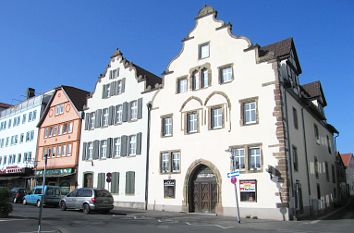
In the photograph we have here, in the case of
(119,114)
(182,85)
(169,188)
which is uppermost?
(182,85)

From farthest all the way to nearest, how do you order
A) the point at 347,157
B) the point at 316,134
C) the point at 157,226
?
the point at 347,157 → the point at 316,134 → the point at 157,226

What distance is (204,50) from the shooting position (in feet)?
91.1

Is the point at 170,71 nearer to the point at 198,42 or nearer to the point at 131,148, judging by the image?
the point at 198,42

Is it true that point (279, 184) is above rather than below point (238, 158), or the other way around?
below

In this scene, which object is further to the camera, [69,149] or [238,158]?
[69,149]

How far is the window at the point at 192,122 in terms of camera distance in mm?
26875

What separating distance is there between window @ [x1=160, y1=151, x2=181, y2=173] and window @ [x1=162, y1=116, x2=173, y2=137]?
1.69 meters

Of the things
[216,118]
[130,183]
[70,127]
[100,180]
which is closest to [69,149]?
[70,127]

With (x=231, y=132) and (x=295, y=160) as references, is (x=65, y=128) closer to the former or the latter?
(x=231, y=132)

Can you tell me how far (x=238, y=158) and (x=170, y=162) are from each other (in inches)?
245

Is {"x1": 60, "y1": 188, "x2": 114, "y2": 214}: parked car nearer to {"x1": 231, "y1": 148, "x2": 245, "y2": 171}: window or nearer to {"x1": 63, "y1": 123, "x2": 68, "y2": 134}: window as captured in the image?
{"x1": 231, "y1": 148, "x2": 245, "y2": 171}: window

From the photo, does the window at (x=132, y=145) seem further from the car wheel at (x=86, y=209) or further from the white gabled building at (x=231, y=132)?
the car wheel at (x=86, y=209)

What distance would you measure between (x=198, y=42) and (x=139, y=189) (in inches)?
524

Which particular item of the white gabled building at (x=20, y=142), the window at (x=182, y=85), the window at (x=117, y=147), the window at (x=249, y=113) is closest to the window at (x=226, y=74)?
the window at (x=249, y=113)
